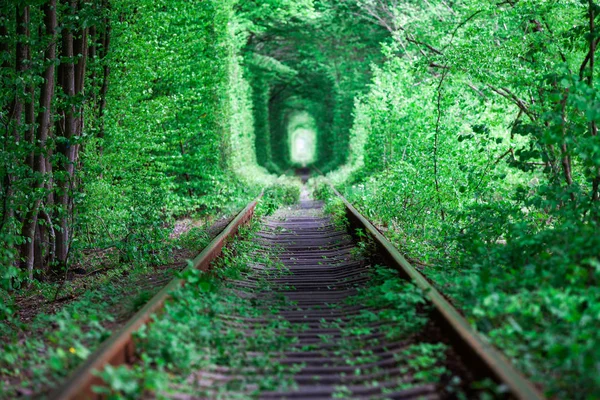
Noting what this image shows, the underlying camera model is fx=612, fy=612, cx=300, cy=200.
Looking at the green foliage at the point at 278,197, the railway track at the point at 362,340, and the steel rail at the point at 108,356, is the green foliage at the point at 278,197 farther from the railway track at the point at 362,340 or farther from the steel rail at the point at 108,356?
the steel rail at the point at 108,356

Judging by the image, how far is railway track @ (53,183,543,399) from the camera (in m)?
3.53

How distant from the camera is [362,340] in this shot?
482cm

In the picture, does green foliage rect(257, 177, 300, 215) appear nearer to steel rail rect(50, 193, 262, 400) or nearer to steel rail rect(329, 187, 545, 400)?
steel rail rect(50, 193, 262, 400)

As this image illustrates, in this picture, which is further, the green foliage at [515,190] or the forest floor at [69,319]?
the green foliage at [515,190]

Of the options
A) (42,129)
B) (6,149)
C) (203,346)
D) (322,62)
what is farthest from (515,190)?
(322,62)

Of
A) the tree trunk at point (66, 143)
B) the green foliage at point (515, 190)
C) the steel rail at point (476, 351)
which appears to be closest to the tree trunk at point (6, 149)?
the tree trunk at point (66, 143)

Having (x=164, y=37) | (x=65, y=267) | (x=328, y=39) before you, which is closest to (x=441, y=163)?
(x=65, y=267)

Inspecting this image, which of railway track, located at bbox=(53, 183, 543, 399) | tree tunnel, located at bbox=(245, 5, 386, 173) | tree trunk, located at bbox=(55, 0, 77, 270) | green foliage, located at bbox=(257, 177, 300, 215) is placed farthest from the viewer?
tree tunnel, located at bbox=(245, 5, 386, 173)

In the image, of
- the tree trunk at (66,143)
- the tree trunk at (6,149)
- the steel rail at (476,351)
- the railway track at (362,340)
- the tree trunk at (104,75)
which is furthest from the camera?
the tree trunk at (104,75)

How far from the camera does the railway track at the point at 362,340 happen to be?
11.6ft

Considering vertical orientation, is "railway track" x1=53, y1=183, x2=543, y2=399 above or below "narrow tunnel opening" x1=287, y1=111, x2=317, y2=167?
below

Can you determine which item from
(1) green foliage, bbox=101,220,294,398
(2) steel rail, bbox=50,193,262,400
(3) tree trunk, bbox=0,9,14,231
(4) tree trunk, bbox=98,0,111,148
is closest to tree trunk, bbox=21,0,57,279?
(3) tree trunk, bbox=0,9,14,231

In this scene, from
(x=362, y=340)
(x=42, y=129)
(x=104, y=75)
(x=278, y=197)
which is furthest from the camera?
(x=278, y=197)

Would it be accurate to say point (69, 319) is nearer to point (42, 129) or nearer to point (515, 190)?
point (42, 129)
